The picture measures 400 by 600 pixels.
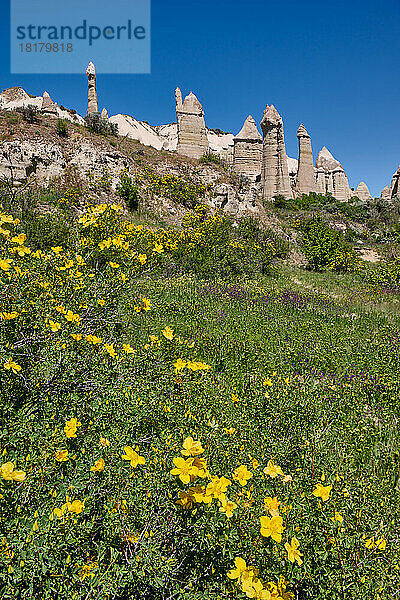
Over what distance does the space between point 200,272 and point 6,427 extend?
31.8 feet

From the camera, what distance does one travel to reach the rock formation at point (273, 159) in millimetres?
30500

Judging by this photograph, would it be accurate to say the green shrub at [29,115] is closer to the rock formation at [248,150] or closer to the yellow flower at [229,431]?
the rock formation at [248,150]

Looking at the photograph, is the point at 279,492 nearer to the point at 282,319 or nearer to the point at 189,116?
the point at 282,319

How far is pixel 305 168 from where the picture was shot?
3866cm

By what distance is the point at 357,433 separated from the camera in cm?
347

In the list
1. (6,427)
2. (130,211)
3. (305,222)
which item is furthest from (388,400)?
(305,222)

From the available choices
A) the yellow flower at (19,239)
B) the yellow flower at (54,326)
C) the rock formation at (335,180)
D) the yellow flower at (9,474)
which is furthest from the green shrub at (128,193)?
the rock formation at (335,180)

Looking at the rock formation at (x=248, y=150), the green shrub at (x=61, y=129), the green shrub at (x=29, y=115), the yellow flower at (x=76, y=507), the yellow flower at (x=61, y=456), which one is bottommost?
the yellow flower at (x=76, y=507)

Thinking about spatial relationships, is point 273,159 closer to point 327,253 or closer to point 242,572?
point 327,253

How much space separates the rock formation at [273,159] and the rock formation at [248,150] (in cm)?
72

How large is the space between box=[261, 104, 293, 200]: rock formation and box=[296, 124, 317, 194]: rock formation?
8055 millimetres

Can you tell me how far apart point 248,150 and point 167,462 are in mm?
32454

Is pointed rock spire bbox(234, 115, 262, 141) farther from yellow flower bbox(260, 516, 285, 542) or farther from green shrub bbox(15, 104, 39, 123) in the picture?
yellow flower bbox(260, 516, 285, 542)

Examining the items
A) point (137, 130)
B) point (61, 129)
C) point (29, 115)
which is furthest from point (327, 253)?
point (137, 130)
